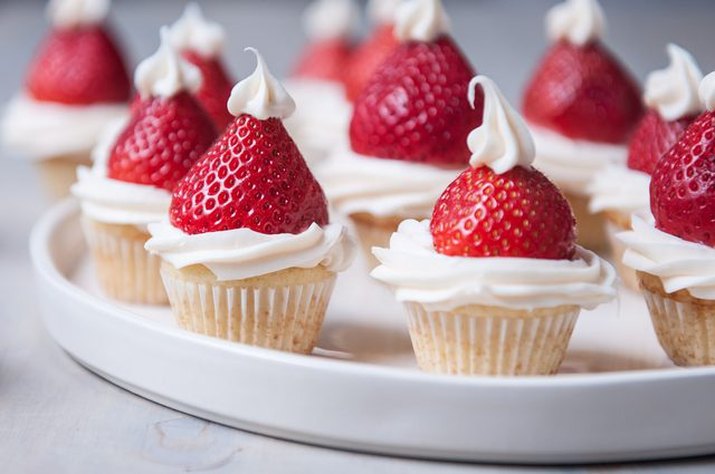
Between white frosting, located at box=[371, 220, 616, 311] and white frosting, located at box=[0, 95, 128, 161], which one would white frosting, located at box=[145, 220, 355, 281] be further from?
white frosting, located at box=[0, 95, 128, 161]

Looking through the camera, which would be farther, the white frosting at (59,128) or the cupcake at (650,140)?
the white frosting at (59,128)

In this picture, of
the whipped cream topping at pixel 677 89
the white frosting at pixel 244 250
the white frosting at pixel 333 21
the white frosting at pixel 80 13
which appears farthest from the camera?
the white frosting at pixel 333 21

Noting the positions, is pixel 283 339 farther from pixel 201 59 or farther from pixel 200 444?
pixel 201 59

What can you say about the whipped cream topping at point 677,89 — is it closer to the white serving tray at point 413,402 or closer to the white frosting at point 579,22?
the white frosting at point 579,22

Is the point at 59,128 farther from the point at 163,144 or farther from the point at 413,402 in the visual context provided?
the point at 413,402

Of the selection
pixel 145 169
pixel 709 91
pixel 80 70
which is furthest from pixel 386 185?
pixel 80 70

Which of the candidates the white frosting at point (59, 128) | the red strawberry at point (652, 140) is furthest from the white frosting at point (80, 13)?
the red strawberry at point (652, 140)
